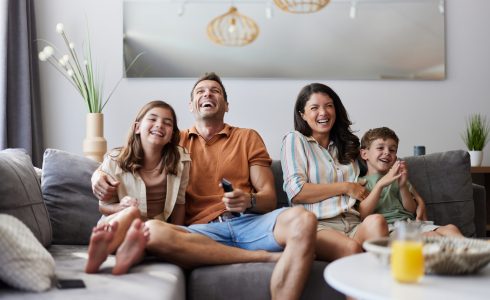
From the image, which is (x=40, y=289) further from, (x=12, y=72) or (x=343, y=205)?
(x=12, y=72)

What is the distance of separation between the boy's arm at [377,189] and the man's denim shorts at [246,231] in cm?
40

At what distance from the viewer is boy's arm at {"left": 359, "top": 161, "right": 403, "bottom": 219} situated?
2.58 m

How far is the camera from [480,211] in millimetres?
3020

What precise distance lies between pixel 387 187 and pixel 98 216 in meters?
1.22

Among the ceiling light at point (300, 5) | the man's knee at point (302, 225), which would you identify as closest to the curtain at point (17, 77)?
the ceiling light at point (300, 5)

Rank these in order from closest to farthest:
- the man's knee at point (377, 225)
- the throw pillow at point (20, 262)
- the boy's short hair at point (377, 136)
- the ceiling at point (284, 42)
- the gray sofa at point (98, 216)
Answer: the throw pillow at point (20, 262) → the gray sofa at point (98, 216) → the man's knee at point (377, 225) → the boy's short hair at point (377, 136) → the ceiling at point (284, 42)

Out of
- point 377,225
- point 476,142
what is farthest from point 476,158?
point 377,225

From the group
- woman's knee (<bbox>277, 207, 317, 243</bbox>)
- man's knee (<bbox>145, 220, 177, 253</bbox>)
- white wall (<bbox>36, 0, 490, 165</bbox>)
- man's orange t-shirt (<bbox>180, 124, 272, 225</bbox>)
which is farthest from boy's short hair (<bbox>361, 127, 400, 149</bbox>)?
white wall (<bbox>36, 0, 490, 165</bbox>)

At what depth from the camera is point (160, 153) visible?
2.68 m

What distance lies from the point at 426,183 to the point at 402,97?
151 centimetres

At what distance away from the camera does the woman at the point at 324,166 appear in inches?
104

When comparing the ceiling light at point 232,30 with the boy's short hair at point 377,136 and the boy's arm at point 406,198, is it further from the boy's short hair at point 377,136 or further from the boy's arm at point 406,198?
the boy's arm at point 406,198

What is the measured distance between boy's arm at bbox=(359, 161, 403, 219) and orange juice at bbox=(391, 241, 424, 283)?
104 centimetres

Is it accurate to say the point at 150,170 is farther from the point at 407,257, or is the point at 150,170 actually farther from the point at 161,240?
the point at 407,257
